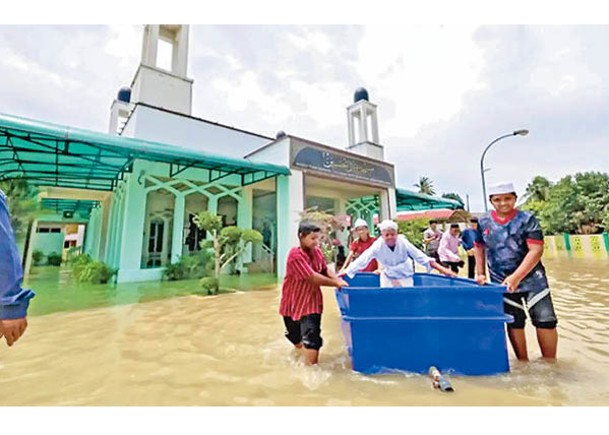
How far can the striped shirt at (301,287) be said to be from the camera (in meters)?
2.51

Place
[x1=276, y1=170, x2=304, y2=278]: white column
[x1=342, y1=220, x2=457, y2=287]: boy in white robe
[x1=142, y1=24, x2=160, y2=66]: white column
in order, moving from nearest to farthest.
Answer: [x1=342, y1=220, x2=457, y2=287]: boy in white robe < [x1=276, y1=170, x2=304, y2=278]: white column < [x1=142, y1=24, x2=160, y2=66]: white column

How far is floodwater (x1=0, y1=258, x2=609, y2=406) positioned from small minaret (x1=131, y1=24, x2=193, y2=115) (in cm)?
904

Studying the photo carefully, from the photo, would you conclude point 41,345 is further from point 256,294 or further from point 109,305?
point 256,294

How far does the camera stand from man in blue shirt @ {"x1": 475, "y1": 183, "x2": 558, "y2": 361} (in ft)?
8.05

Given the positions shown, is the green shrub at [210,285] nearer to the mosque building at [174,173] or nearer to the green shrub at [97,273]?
the mosque building at [174,173]

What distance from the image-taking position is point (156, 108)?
1048 cm

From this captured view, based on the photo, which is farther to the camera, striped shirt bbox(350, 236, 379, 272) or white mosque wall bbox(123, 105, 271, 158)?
white mosque wall bbox(123, 105, 271, 158)

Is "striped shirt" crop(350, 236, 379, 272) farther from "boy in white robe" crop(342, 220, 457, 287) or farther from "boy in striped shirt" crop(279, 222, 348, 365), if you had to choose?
"boy in striped shirt" crop(279, 222, 348, 365)

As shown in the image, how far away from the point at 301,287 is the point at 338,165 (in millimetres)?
8871

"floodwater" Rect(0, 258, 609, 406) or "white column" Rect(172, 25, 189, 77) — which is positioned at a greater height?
"white column" Rect(172, 25, 189, 77)

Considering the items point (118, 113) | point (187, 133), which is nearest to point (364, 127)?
point (187, 133)

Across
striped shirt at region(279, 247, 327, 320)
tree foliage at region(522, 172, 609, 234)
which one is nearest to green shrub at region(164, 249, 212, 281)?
striped shirt at region(279, 247, 327, 320)

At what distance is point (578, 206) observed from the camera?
21.2 meters

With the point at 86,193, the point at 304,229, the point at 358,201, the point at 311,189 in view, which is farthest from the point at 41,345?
the point at 358,201
